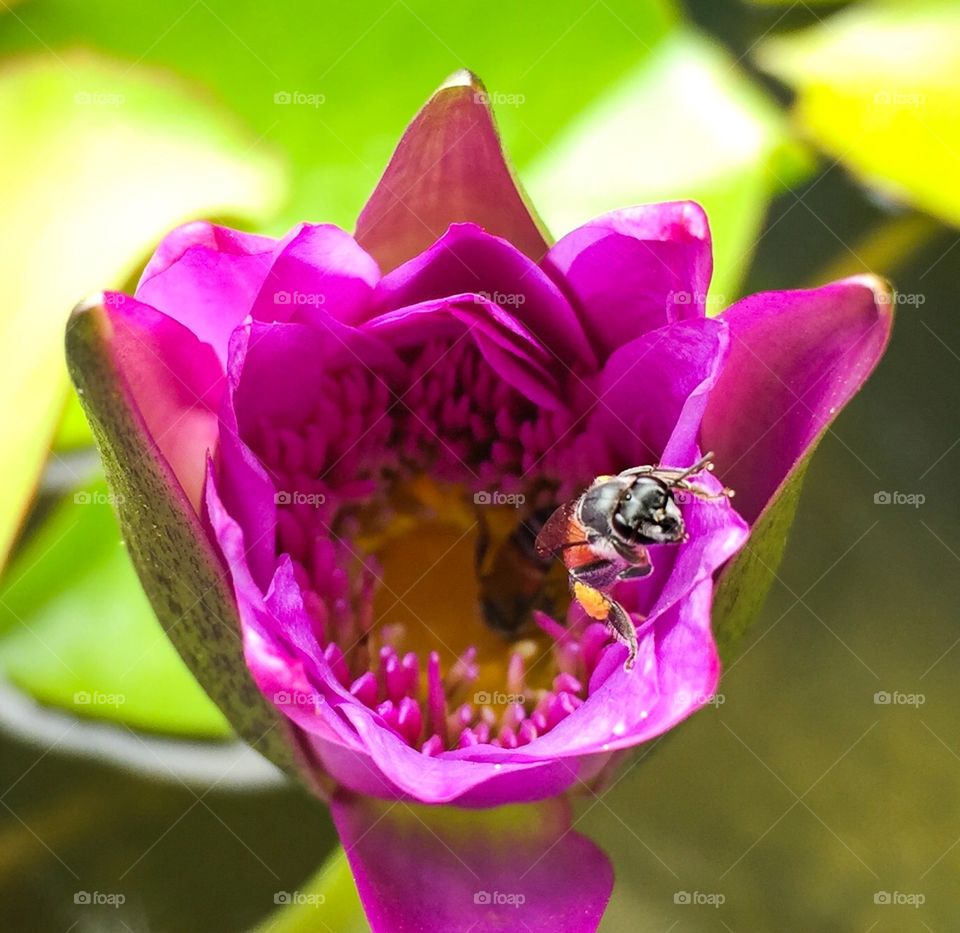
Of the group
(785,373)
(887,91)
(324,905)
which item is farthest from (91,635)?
(887,91)

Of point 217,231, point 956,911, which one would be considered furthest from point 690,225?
point 956,911

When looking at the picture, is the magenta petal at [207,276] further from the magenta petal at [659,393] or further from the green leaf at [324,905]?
the green leaf at [324,905]

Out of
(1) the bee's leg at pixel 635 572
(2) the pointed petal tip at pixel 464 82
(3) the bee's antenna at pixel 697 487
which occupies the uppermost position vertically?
(2) the pointed petal tip at pixel 464 82

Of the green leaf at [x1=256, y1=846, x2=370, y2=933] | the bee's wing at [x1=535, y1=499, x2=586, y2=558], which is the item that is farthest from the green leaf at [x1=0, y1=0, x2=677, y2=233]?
the green leaf at [x1=256, y1=846, x2=370, y2=933]

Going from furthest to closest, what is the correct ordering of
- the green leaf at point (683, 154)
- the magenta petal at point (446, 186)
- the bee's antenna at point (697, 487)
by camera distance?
1. the green leaf at point (683, 154)
2. the magenta petal at point (446, 186)
3. the bee's antenna at point (697, 487)

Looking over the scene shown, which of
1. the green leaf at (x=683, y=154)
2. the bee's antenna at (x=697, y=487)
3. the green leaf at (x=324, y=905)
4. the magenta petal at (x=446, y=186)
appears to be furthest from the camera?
the green leaf at (x=683, y=154)

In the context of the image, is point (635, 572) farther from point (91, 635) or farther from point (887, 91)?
point (887, 91)

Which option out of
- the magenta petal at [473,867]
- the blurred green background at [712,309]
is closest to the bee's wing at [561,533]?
the magenta petal at [473,867]

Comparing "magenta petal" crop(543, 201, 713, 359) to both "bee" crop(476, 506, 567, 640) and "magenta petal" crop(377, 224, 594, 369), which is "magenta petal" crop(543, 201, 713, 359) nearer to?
"magenta petal" crop(377, 224, 594, 369)
